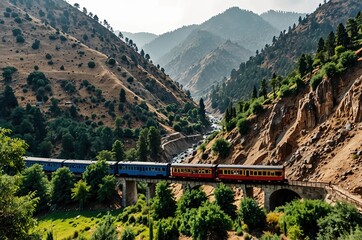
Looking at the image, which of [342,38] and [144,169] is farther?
[342,38]

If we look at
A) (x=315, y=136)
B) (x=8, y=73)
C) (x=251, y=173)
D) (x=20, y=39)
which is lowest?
(x=251, y=173)

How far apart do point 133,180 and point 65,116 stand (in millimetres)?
60843

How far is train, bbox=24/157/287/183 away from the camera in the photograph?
43500mm

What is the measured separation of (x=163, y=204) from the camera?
43.8 metres

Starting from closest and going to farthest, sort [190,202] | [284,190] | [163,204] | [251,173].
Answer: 1. [190,202]
2. [163,204]
3. [251,173]
4. [284,190]

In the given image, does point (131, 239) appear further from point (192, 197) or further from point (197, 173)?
point (197, 173)

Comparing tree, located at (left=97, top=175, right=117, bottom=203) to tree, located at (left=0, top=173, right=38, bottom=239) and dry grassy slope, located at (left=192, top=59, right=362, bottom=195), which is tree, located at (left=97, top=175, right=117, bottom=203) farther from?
tree, located at (left=0, top=173, right=38, bottom=239)

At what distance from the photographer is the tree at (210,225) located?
113 feet

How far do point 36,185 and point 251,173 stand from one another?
35197 millimetres

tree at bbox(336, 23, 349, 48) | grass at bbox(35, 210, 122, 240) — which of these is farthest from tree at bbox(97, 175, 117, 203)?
tree at bbox(336, 23, 349, 48)

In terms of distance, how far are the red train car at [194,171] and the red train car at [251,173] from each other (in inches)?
46.3

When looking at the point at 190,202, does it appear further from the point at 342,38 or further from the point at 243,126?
the point at 342,38

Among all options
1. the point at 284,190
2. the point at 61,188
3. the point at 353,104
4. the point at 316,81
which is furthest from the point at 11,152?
the point at 316,81

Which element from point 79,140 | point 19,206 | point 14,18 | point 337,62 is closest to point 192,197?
point 19,206
